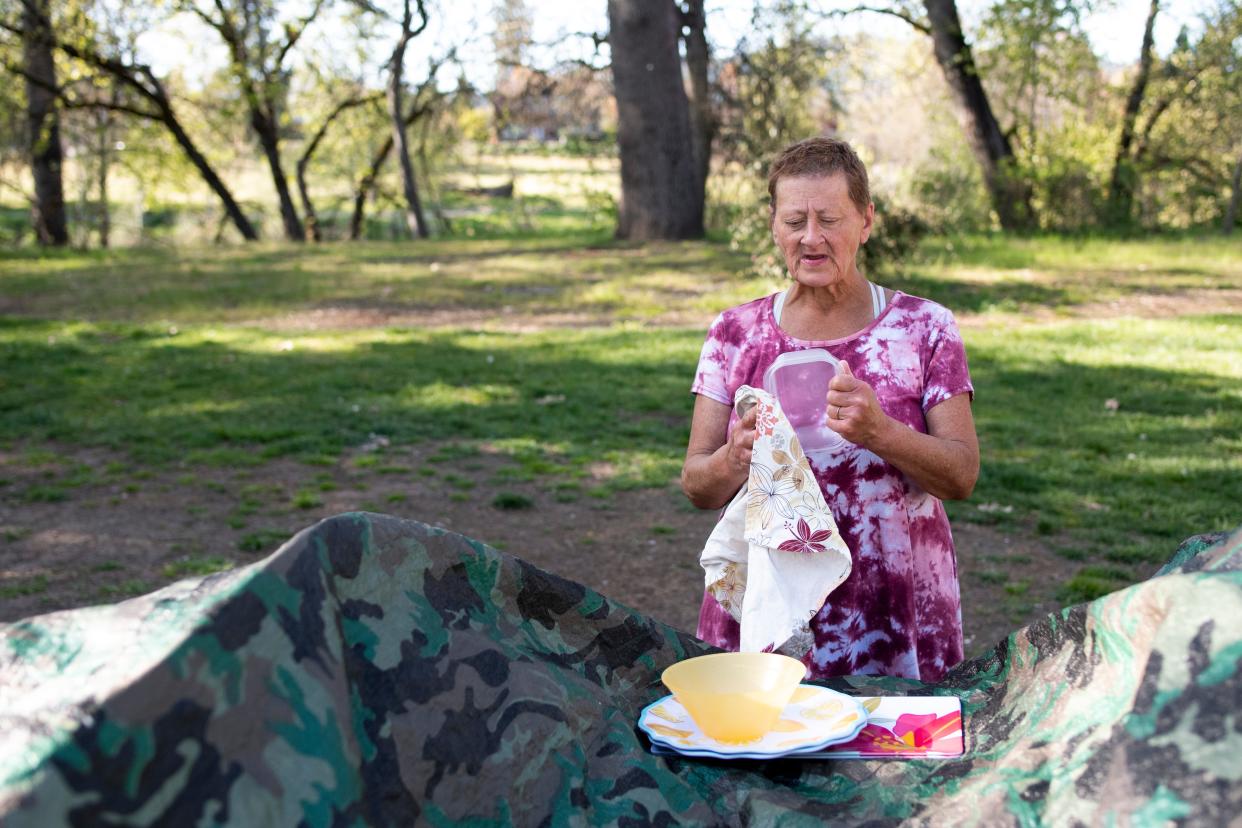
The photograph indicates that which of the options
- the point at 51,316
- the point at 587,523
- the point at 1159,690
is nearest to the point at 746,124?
the point at 51,316

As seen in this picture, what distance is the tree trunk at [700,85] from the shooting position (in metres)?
18.7

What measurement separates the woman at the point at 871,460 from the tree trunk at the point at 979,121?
51.7 feet

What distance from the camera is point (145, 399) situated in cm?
885

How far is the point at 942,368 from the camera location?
110 inches

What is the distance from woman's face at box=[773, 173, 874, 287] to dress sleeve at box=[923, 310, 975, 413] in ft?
0.86

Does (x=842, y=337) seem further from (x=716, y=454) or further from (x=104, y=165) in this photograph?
(x=104, y=165)

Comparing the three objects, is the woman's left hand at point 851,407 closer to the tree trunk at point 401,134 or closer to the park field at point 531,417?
the park field at point 531,417

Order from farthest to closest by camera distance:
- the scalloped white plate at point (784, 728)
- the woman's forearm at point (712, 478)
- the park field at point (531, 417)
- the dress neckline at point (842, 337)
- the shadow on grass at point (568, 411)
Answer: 1. the shadow on grass at point (568, 411)
2. the park field at point (531, 417)
3. the dress neckline at point (842, 337)
4. the woman's forearm at point (712, 478)
5. the scalloped white plate at point (784, 728)

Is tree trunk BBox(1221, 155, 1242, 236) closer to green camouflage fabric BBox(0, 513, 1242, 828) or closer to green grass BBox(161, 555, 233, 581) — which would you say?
green grass BBox(161, 555, 233, 581)

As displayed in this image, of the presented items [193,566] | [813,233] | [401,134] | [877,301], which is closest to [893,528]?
[877,301]

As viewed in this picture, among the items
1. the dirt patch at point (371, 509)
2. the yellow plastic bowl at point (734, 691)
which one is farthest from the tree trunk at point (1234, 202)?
the yellow plastic bowl at point (734, 691)

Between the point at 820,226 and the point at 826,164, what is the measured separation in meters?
0.14

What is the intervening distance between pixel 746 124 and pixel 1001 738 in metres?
18.5

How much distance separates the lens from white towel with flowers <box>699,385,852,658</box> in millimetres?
2562
